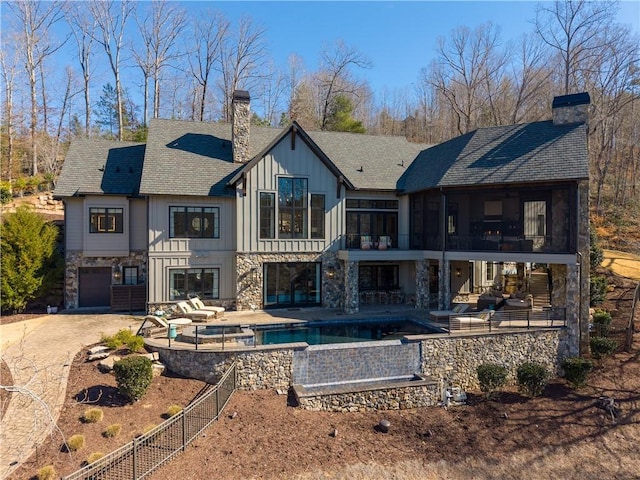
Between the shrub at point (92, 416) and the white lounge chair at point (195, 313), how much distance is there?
6.52 metres

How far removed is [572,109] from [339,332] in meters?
13.9

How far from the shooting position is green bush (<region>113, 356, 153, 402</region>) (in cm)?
1000

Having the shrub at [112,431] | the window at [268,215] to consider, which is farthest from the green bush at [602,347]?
the shrub at [112,431]

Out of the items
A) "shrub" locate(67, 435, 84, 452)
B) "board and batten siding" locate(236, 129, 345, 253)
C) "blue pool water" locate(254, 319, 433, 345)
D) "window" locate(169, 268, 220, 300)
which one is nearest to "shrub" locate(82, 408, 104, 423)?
"shrub" locate(67, 435, 84, 452)

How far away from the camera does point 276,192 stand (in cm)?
1831

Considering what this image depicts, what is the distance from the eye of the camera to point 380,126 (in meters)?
49.2

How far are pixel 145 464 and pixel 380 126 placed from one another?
4668cm

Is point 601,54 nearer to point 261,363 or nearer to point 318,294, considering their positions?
point 318,294

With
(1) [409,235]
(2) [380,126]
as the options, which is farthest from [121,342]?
(2) [380,126]

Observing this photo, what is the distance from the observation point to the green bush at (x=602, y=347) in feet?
46.8

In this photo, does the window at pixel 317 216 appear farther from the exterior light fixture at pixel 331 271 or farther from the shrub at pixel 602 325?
the shrub at pixel 602 325

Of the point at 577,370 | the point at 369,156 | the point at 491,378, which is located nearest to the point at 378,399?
the point at 491,378

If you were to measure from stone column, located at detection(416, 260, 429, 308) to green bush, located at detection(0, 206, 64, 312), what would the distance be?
17.1m

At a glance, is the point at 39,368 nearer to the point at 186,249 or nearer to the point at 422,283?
the point at 186,249
